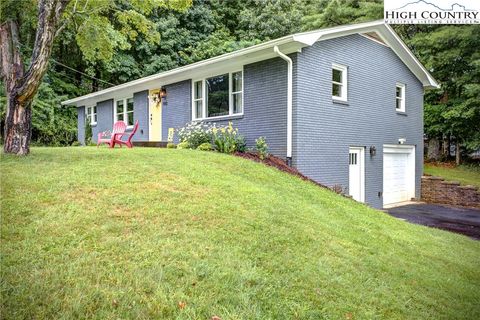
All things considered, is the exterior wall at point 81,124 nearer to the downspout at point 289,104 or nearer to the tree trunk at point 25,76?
the tree trunk at point 25,76

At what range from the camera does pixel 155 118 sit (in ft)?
51.6

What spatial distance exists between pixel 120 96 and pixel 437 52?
15.6 meters

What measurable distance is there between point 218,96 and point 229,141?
2462mm

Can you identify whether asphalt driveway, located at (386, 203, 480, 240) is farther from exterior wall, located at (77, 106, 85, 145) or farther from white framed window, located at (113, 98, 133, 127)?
exterior wall, located at (77, 106, 85, 145)

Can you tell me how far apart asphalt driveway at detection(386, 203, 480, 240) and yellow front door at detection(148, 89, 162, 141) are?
369 inches

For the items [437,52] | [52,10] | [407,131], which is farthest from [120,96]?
[437,52]

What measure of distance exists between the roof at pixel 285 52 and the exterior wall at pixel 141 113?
32 cm

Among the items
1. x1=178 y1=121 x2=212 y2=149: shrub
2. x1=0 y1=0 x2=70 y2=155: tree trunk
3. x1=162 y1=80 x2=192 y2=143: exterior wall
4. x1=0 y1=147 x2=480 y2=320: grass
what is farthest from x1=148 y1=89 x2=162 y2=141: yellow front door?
x1=0 y1=147 x2=480 y2=320: grass

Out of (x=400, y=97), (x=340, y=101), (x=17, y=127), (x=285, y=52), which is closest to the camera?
(x=17, y=127)

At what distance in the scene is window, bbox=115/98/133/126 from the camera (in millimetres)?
17797

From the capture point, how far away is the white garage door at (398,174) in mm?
13625

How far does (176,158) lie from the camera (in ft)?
28.0

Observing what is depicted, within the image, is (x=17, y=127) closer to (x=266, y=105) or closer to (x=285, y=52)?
(x=266, y=105)

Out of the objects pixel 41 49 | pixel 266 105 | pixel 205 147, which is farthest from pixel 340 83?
pixel 41 49
